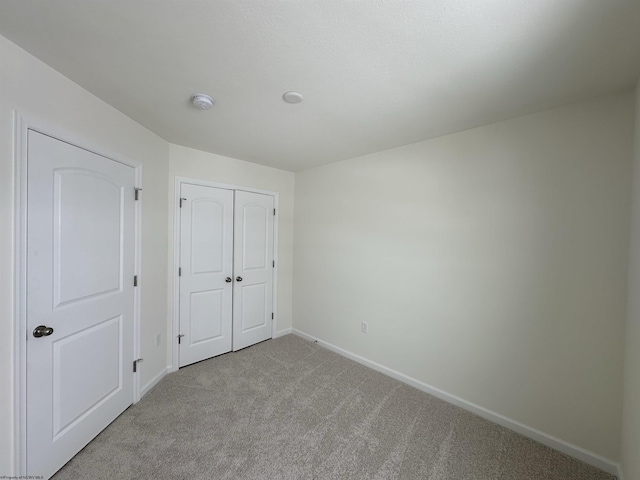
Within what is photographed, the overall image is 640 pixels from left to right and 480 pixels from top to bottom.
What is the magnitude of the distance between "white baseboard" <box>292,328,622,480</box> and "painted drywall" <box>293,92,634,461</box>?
0.04m

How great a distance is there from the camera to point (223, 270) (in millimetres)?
3066

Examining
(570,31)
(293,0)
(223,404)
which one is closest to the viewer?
(293,0)

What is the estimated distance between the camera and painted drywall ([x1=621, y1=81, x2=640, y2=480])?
4.30 ft

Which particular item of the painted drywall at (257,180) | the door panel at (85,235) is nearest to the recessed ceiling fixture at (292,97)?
the door panel at (85,235)

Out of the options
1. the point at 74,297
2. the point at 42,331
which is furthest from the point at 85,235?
the point at 42,331

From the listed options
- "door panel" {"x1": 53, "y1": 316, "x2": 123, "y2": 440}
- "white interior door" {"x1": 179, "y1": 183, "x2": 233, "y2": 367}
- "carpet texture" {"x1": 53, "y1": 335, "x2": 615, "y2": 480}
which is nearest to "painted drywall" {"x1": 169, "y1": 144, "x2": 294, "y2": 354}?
"white interior door" {"x1": 179, "y1": 183, "x2": 233, "y2": 367}

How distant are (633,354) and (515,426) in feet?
3.25

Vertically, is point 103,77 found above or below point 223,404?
above

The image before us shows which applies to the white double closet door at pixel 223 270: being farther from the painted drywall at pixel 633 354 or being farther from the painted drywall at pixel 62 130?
the painted drywall at pixel 633 354

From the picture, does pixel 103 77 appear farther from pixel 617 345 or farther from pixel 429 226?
pixel 617 345

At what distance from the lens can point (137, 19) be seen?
43.0 inches

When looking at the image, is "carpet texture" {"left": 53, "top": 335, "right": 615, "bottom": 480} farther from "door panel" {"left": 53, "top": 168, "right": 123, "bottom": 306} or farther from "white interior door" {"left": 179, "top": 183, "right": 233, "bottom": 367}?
"door panel" {"left": 53, "top": 168, "right": 123, "bottom": 306}

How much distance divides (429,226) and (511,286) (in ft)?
2.60

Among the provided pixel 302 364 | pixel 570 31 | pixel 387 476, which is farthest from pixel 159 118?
pixel 387 476
